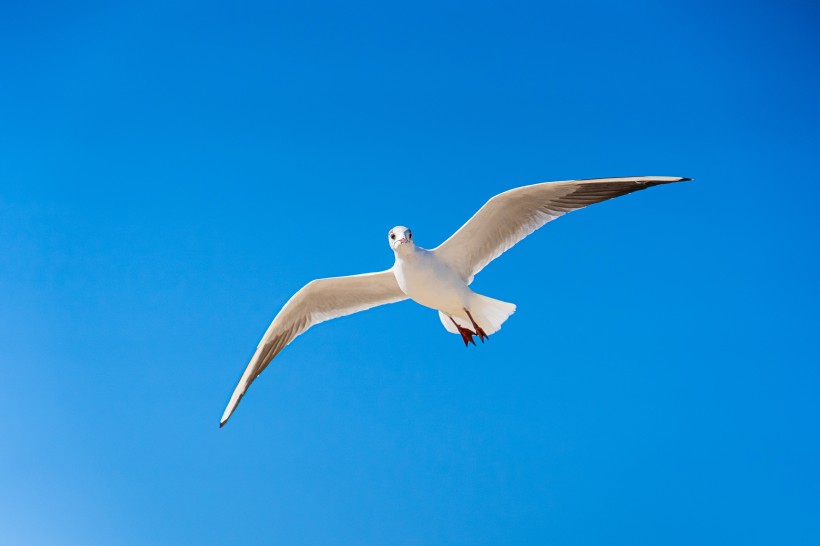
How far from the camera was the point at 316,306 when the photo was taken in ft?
22.0

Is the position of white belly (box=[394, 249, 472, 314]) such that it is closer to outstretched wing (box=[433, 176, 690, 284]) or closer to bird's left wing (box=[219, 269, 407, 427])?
outstretched wing (box=[433, 176, 690, 284])

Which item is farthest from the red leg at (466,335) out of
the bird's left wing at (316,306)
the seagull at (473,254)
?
the bird's left wing at (316,306)

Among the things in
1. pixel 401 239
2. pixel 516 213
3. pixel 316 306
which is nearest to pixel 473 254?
pixel 516 213

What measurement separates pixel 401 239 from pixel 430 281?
35cm

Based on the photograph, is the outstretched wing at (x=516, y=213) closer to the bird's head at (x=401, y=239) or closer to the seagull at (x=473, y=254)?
the seagull at (x=473, y=254)

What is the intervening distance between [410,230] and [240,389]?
6.52 ft

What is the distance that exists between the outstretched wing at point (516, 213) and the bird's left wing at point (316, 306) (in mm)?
581

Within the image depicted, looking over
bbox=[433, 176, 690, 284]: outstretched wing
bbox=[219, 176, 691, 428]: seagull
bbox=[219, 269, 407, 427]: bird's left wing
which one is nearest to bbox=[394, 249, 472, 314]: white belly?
bbox=[219, 176, 691, 428]: seagull

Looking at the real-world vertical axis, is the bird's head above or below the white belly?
above

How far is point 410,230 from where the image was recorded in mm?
5957

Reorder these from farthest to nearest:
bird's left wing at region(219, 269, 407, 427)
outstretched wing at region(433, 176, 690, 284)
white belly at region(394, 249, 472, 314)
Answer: bird's left wing at region(219, 269, 407, 427) < white belly at region(394, 249, 472, 314) < outstretched wing at region(433, 176, 690, 284)

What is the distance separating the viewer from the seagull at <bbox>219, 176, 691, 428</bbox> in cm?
582

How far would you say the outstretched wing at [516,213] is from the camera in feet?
18.9

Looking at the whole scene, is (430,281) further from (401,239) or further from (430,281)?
(401,239)
